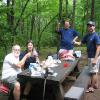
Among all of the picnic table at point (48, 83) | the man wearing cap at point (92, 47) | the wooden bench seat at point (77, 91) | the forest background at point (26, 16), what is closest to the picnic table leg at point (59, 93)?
the picnic table at point (48, 83)

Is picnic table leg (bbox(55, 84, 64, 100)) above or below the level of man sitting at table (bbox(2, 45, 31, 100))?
below

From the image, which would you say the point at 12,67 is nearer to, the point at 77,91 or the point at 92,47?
the point at 77,91

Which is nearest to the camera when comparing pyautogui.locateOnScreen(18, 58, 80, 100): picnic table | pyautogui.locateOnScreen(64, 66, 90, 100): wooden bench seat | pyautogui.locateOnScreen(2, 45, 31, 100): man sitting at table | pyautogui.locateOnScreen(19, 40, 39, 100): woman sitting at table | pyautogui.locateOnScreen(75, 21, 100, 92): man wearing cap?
pyautogui.locateOnScreen(64, 66, 90, 100): wooden bench seat

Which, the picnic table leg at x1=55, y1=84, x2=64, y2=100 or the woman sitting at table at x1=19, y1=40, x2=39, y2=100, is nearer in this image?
the picnic table leg at x1=55, y1=84, x2=64, y2=100

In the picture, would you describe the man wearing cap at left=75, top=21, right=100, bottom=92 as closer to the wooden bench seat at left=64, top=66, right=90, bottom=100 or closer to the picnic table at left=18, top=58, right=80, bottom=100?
the wooden bench seat at left=64, top=66, right=90, bottom=100

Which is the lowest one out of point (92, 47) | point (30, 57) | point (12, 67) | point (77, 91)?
point (77, 91)

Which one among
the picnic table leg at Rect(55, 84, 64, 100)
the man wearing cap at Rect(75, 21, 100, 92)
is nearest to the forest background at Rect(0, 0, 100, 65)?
the man wearing cap at Rect(75, 21, 100, 92)

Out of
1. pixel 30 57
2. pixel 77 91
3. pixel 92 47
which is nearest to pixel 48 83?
pixel 77 91

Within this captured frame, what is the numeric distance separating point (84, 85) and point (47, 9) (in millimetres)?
17673

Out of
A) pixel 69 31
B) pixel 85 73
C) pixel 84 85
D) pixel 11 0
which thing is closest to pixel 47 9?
pixel 11 0

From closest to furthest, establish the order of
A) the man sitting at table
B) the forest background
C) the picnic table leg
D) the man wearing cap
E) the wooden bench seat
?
the wooden bench seat
the man sitting at table
the picnic table leg
the man wearing cap
the forest background

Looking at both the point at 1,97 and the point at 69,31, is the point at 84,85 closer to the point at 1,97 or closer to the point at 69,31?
the point at 1,97

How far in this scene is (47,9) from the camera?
80.8 feet

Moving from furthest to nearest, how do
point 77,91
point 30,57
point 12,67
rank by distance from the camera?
point 30,57, point 12,67, point 77,91
